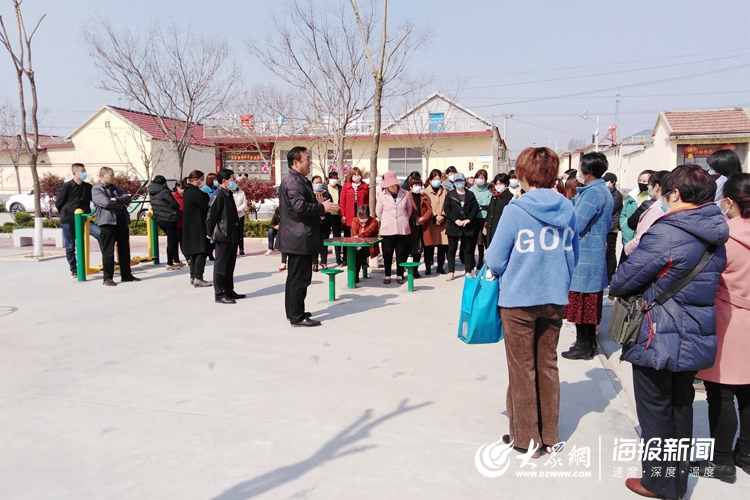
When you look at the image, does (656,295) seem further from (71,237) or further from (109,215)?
(71,237)

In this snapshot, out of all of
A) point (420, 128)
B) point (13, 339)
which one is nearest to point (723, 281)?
point (13, 339)

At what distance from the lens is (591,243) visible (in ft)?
16.8

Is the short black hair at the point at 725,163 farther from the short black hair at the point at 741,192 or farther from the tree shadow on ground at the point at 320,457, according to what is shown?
the tree shadow on ground at the point at 320,457

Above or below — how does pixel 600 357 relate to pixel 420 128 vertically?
below

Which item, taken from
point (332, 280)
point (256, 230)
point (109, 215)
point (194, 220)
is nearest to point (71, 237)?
point (109, 215)

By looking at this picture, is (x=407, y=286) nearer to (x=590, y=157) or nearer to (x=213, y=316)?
(x=213, y=316)

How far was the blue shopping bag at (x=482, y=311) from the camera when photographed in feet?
11.2

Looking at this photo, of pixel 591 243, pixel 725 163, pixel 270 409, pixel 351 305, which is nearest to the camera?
pixel 270 409

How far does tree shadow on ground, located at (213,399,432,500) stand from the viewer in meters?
3.07

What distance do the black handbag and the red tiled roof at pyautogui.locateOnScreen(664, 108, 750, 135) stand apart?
24.3m

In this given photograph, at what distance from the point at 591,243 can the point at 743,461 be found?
230cm

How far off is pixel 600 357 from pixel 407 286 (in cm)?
379

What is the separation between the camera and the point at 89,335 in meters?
6.11

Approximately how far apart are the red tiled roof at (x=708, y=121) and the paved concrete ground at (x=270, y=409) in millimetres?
21958
